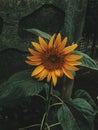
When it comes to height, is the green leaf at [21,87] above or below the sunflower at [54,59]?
below

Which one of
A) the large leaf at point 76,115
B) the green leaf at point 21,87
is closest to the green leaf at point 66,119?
the large leaf at point 76,115

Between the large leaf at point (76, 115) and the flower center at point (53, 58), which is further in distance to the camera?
the large leaf at point (76, 115)

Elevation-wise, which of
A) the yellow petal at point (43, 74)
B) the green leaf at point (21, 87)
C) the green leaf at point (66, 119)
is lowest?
the green leaf at point (66, 119)

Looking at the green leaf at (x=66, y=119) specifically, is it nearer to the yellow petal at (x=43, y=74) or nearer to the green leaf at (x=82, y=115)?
the green leaf at (x=82, y=115)

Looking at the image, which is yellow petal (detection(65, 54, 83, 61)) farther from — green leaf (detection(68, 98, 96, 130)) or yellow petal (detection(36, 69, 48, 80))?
green leaf (detection(68, 98, 96, 130))

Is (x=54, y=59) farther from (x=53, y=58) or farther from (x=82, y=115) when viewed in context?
(x=82, y=115)

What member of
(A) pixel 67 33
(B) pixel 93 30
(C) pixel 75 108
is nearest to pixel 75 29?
(A) pixel 67 33

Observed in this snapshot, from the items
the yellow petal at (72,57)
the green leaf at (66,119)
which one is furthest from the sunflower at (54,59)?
the green leaf at (66,119)
